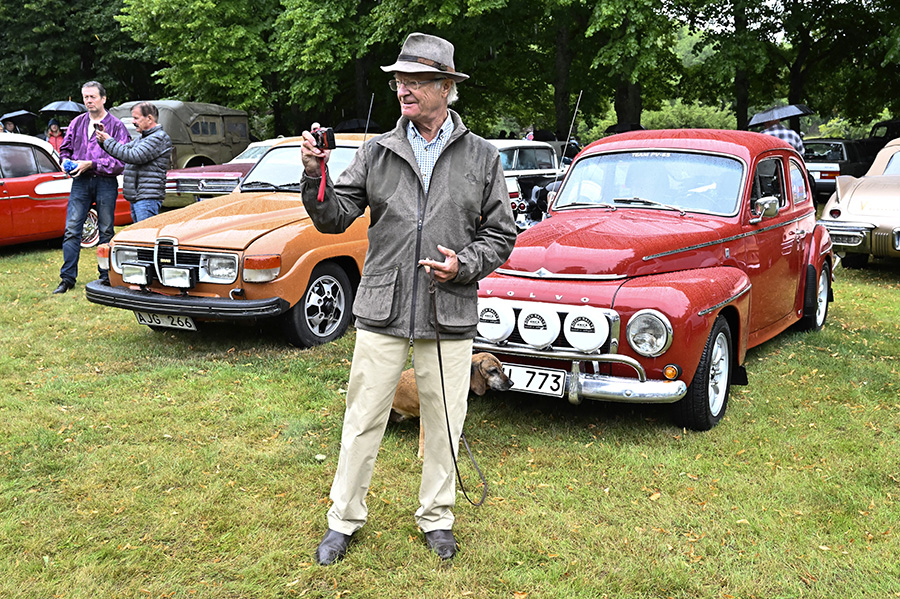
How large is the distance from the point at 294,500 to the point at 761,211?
13.5 feet

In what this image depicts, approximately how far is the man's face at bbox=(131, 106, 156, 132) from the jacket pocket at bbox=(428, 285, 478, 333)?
603 centimetres

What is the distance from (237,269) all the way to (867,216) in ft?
27.1

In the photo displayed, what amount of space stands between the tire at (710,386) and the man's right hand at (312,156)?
2850 millimetres

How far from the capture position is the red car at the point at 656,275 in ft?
16.1

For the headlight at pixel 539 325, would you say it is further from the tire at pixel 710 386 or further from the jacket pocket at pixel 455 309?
the jacket pocket at pixel 455 309

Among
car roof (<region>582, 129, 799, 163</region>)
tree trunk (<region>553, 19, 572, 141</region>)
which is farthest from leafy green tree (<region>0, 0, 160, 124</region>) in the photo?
car roof (<region>582, 129, 799, 163</region>)

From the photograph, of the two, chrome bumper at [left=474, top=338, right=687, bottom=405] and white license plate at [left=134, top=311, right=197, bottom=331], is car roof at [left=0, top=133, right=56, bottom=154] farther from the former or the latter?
chrome bumper at [left=474, top=338, right=687, bottom=405]

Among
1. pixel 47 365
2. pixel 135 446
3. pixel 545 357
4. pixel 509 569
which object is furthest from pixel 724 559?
pixel 47 365

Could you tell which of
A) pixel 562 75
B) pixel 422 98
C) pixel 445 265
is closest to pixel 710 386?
pixel 445 265

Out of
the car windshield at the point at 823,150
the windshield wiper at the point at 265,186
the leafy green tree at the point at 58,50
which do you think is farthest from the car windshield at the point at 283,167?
the leafy green tree at the point at 58,50

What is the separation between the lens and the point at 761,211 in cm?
630

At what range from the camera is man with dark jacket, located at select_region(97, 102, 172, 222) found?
8414 mm

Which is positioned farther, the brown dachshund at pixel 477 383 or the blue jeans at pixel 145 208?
the blue jeans at pixel 145 208

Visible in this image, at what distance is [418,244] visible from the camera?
3.45 m
